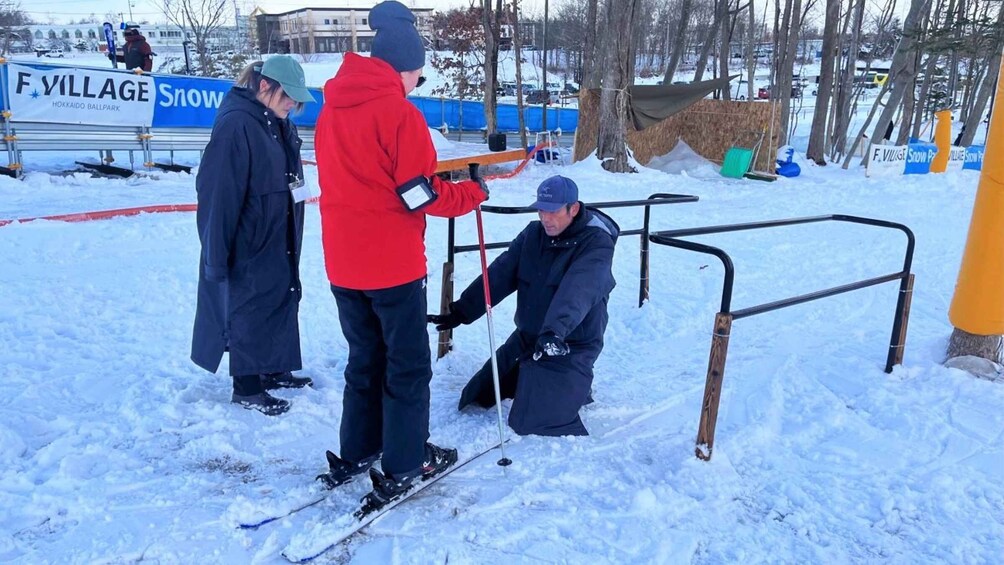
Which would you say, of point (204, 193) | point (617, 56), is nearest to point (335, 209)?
point (204, 193)

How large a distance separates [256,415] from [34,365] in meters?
1.44

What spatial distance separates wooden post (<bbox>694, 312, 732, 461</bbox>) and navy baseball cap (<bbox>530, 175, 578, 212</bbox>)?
2.92ft

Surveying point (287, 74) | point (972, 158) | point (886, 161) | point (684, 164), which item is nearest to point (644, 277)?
point (287, 74)

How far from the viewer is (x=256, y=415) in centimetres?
352

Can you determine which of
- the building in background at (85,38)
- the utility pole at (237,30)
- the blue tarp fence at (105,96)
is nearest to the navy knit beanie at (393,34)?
the blue tarp fence at (105,96)

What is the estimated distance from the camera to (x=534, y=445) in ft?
11.0

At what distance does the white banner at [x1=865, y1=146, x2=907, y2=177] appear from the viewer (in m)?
13.7

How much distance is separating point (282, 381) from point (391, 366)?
145cm

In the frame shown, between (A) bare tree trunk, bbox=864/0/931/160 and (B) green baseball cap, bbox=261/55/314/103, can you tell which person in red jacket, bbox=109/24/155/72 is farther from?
(A) bare tree trunk, bbox=864/0/931/160

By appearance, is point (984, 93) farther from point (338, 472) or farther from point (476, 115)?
point (338, 472)

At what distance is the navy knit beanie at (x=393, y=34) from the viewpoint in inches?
99.1

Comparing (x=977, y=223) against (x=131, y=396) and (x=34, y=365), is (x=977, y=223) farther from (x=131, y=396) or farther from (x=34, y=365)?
(x=34, y=365)

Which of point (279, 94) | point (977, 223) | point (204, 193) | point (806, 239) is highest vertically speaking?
point (279, 94)

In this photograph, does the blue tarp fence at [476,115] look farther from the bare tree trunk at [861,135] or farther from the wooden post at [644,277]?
the wooden post at [644,277]
